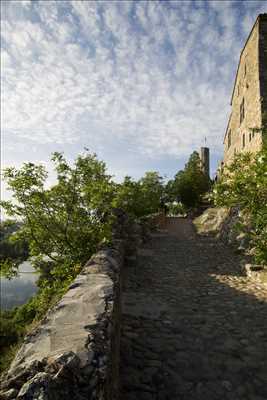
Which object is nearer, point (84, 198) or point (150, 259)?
point (84, 198)

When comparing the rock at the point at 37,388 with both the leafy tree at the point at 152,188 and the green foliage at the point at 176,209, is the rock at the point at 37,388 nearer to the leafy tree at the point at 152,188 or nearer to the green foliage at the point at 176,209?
the leafy tree at the point at 152,188

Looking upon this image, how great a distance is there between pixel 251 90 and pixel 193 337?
63.9ft

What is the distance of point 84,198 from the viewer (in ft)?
27.3

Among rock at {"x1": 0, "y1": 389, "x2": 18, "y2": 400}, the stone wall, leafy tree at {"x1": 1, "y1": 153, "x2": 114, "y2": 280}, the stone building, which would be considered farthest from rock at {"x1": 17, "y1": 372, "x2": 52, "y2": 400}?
the stone building

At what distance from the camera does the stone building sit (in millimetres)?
18156

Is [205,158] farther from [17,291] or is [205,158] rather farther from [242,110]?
[17,291]

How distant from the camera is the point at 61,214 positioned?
27.2 ft

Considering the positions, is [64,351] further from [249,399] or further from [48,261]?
[48,261]

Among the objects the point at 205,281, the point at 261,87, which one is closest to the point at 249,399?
the point at 205,281

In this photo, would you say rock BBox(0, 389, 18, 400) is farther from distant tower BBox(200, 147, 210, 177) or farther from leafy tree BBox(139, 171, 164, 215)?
distant tower BBox(200, 147, 210, 177)

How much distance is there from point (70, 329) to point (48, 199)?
20.2 feet

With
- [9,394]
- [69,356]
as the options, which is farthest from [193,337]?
[9,394]

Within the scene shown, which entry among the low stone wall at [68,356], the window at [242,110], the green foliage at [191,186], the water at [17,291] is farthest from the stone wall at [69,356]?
the water at [17,291]

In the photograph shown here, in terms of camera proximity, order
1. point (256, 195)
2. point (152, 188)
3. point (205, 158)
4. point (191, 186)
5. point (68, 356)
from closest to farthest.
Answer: point (68, 356), point (256, 195), point (152, 188), point (191, 186), point (205, 158)
